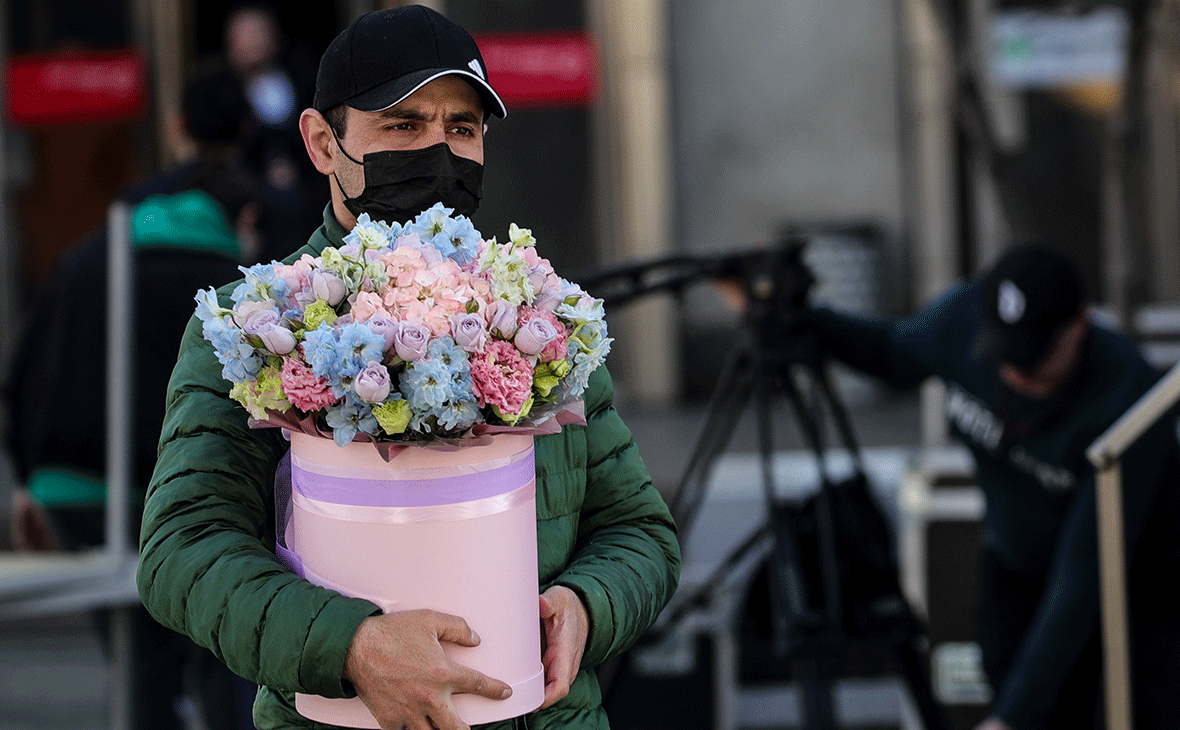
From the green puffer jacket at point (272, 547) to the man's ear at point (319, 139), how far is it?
0.22ft

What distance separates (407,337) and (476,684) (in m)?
0.36

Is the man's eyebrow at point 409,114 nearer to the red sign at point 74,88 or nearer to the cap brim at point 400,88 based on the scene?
the cap brim at point 400,88

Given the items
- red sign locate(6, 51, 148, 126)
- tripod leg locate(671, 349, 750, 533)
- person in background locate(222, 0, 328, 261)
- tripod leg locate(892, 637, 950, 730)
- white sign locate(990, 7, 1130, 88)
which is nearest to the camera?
tripod leg locate(892, 637, 950, 730)

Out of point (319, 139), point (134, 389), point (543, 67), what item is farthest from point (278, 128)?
point (319, 139)

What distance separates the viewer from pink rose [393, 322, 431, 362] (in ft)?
4.50

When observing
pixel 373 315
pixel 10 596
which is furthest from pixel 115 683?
pixel 373 315

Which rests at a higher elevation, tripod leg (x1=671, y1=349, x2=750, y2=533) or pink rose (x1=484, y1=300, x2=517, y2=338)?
pink rose (x1=484, y1=300, x2=517, y2=338)

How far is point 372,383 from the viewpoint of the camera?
1.34m

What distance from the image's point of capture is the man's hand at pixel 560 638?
1566 millimetres

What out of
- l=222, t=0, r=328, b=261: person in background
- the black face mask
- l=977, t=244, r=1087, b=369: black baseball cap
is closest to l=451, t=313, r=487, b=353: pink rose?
the black face mask

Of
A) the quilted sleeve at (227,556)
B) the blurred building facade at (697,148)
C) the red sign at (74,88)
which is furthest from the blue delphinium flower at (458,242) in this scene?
the red sign at (74,88)

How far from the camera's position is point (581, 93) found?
912 centimetres

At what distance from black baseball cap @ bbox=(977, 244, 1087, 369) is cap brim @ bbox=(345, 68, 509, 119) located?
1975 mm

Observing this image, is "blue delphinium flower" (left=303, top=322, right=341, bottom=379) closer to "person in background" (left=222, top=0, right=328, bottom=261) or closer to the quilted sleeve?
the quilted sleeve
